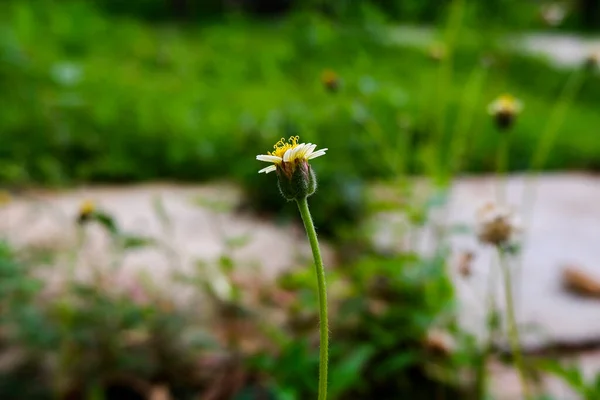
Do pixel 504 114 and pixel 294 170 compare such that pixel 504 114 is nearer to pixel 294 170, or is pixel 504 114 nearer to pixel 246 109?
pixel 294 170

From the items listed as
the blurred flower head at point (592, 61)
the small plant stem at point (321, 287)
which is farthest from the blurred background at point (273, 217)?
the small plant stem at point (321, 287)

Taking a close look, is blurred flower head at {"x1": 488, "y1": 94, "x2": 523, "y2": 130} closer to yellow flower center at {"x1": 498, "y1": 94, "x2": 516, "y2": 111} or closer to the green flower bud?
yellow flower center at {"x1": 498, "y1": 94, "x2": 516, "y2": 111}

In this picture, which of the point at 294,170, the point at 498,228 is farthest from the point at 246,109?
the point at 294,170

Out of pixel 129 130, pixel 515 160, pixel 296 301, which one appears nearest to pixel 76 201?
pixel 129 130

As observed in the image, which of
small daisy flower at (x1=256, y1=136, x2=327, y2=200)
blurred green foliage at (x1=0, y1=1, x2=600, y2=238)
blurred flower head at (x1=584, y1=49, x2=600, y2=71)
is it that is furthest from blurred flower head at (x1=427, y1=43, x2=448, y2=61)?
small daisy flower at (x1=256, y1=136, x2=327, y2=200)

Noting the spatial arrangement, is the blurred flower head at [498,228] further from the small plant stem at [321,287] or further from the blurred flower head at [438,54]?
the blurred flower head at [438,54]

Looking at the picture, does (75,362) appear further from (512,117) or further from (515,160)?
(515,160)

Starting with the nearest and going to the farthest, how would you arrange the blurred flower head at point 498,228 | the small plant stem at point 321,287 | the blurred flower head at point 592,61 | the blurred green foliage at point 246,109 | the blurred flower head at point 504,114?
the small plant stem at point 321,287, the blurred flower head at point 498,228, the blurred flower head at point 504,114, the blurred flower head at point 592,61, the blurred green foliage at point 246,109
